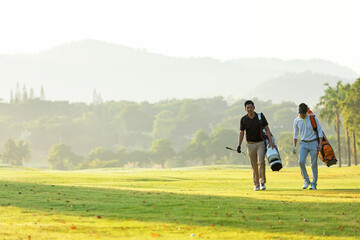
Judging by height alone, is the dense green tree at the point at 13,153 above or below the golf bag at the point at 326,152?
above

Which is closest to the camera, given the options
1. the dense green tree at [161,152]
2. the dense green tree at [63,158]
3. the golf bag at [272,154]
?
the golf bag at [272,154]

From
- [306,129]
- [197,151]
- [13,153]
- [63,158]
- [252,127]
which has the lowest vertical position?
[306,129]

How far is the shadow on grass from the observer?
14383 mm

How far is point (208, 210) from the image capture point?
16.5m

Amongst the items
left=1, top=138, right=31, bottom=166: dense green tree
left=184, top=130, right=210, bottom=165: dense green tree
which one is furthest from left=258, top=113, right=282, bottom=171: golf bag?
left=1, top=138, right=31, bottom=166: dense green tree

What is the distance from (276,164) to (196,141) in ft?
Answer: 470

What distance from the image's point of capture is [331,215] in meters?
15.6

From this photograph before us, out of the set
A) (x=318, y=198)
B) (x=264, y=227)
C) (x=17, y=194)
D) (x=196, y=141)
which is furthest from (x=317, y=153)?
(x=196, y=141)

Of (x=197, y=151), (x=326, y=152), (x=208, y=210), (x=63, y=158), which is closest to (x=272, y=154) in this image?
(x=326, y=152)

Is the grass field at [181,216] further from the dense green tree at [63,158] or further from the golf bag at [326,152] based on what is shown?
the dense green tree at [63,158]

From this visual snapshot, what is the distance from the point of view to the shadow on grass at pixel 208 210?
14383 mm

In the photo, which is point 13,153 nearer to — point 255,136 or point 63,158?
point 63,158

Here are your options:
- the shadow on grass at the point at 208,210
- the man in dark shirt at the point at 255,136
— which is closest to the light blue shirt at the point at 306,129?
the man in dark shirt at the point at 255,136

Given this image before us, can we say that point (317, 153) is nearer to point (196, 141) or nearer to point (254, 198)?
point (254, 198)
